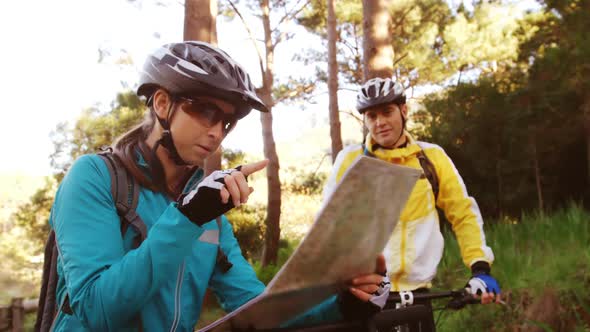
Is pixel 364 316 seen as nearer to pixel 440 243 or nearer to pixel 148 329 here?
pixel 148 329

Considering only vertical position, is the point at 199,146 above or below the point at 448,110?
below

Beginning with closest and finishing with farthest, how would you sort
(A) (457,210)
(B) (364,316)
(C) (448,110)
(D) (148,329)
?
(B) (364,316) < (D) (148,329) < (A) (457,210) < (C) (448,110)

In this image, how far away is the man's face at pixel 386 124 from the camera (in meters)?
3.59

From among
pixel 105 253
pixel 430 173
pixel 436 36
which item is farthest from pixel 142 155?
pixel 436 36

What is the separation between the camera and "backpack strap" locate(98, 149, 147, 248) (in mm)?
1665

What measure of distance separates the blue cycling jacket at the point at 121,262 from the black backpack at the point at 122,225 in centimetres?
3

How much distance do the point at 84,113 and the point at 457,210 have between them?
1487cm

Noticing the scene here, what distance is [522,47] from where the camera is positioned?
35.7 feet

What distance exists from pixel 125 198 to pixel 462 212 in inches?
90.1

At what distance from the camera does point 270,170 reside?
485 inches

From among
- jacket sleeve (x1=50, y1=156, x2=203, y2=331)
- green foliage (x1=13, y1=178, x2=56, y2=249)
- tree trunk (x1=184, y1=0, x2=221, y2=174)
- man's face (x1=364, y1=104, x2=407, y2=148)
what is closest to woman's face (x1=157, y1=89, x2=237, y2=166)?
jacket sleeve (x1=50, y1=156, x2=203, y2=331)

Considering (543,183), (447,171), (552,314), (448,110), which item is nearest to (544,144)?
(543,183)

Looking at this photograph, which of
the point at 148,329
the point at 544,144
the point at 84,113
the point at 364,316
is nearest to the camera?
the point at 364,316

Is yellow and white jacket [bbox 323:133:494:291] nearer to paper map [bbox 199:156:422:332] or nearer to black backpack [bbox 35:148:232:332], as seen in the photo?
black backpack [bbox 35:148:232:332]
